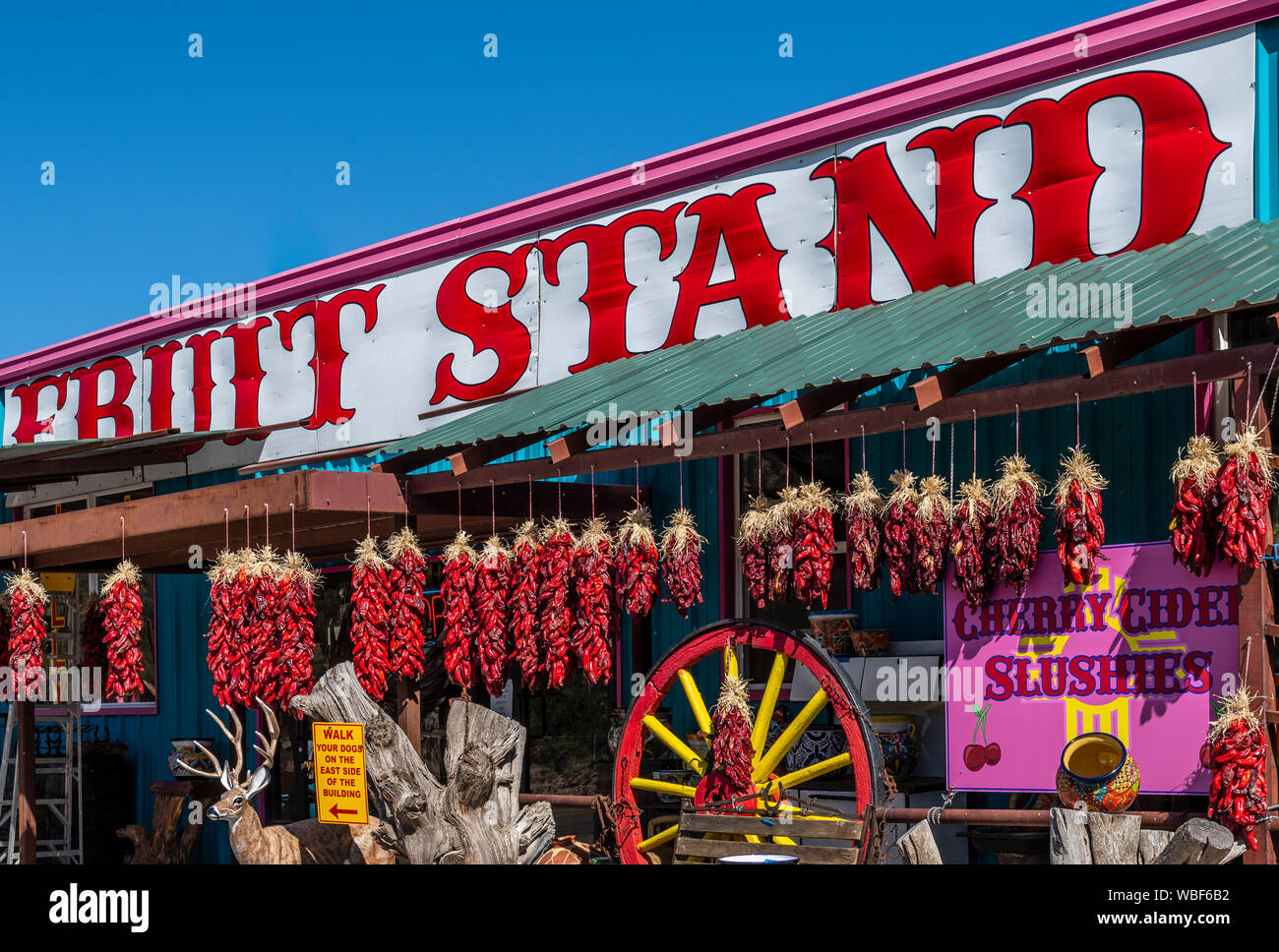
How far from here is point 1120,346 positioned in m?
7.30

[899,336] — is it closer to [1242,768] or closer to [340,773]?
[1242,768]

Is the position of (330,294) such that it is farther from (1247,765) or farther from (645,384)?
(1247,765)

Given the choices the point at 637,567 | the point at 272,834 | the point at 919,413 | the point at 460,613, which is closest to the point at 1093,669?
the point at 919,413

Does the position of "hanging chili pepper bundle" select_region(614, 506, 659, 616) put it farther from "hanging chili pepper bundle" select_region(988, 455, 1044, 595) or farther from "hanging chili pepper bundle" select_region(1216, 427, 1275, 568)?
"hanging chili pepper bundle" select_region(1216, 427, 1275, 568)

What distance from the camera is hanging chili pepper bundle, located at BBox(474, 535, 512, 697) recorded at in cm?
937

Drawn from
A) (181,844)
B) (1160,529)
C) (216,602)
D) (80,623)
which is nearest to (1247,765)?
(1160,529)

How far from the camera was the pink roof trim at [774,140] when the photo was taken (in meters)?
8.91

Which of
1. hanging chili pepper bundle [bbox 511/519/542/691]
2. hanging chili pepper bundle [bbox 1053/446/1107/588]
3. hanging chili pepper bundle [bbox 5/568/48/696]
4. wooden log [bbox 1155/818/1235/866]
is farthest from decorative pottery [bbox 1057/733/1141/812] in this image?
hanging chili pepper bundle [bbox 5/568/48/696]

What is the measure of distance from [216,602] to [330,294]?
521cm

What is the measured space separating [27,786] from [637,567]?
22.8 feet

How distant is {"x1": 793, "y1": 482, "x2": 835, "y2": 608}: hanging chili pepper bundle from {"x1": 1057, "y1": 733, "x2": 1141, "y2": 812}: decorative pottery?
1.57 m

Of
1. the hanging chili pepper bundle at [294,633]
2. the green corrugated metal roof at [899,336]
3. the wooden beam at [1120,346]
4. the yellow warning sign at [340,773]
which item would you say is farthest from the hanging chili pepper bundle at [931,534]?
the hanging chili pepper bundle at [294,633]

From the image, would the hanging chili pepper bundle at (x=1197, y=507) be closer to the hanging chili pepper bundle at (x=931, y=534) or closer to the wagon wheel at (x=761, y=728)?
the hanging chili pepper bundle at (x=931, y=534)

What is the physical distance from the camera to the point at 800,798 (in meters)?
9.02
